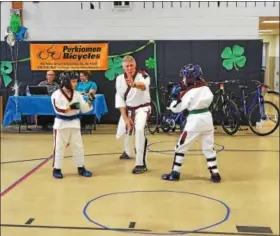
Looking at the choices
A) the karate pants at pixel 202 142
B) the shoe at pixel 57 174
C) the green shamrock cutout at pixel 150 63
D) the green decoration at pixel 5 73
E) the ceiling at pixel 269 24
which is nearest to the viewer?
the karate pants at pixel 202 142

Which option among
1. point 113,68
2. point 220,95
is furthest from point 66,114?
point 113,68

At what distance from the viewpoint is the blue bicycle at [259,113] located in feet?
18.5

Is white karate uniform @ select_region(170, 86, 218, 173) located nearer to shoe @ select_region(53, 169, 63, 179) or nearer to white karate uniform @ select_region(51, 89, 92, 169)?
white karate uniform @ select_region(51, 89, 92, 169)

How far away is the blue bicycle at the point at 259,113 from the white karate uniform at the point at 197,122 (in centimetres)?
216

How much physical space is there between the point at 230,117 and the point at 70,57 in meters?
2.89

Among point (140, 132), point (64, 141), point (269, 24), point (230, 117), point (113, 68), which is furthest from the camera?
point (269, 24)

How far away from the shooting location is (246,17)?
6969mm

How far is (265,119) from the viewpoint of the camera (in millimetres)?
6090

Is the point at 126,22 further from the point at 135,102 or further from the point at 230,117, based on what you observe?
the point at 135,102


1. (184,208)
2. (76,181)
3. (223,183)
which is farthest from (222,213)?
(76,181)

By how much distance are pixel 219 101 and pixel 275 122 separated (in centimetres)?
101

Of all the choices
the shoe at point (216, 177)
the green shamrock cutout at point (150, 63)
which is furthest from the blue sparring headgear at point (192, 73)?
the green shamrock cutout at point (150, 63)

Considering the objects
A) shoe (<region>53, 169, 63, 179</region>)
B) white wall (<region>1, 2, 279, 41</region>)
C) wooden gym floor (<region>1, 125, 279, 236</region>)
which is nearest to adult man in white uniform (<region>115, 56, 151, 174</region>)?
wooden gym floor (<region>1, 125, 279, 236</region>)

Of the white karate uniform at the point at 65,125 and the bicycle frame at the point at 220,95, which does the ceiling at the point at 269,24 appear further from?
the white karate uniform at the point at 65,125
